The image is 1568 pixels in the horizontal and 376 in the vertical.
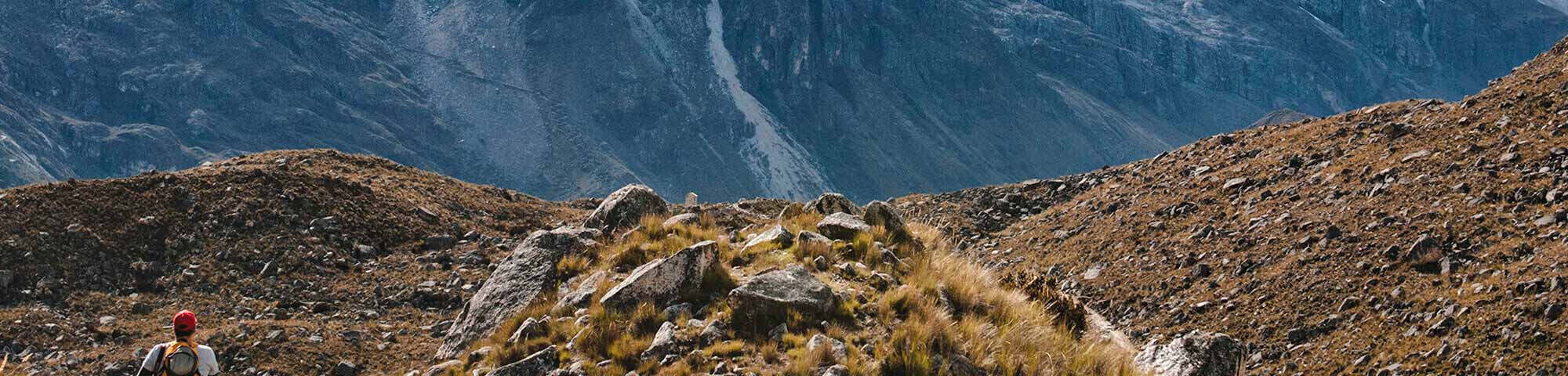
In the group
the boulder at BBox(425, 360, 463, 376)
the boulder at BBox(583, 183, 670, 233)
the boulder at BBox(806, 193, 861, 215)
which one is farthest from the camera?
the boulder at BBox(806, 193, 861, 215)

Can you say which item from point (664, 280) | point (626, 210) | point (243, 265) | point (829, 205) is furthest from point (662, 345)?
point (243, 265)

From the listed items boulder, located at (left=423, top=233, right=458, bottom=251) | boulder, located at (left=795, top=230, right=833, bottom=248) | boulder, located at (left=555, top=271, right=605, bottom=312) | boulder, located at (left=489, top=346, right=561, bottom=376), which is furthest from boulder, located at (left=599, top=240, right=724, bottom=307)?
boulder, located at (left=423, top=233, right=458, bottom=251)

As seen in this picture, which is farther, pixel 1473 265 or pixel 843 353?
pixel 1473 265

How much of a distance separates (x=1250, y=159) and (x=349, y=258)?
20390 millimetres

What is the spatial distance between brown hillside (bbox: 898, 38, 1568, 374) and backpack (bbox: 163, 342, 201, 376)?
1161 centimetres

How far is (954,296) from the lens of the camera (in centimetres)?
1412

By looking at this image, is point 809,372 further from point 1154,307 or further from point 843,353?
point 1154,307

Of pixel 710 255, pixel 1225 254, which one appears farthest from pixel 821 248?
pixel 1225 254

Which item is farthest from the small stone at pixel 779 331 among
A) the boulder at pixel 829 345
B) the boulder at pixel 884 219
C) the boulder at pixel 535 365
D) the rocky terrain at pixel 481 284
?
the boulder at pixel 884 219

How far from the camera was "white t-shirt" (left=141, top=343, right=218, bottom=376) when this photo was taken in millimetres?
13102

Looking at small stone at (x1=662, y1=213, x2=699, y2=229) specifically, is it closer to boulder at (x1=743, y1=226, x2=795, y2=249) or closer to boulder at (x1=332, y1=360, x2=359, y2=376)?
boulder at (x1=743, y1=226, x2=795, y2=249)

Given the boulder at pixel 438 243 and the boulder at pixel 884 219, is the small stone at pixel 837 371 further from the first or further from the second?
the boulder at pixel 438 243

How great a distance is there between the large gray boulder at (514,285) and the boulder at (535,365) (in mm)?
1810

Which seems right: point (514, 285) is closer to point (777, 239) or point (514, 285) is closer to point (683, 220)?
point (683, 220)
